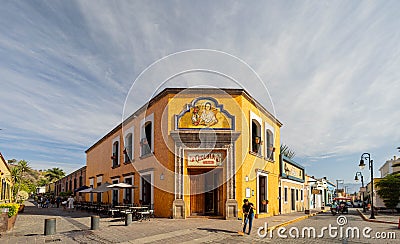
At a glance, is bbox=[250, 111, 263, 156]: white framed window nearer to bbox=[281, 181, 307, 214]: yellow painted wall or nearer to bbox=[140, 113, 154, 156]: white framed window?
bbox=[140, 113, 154, 156]: white framed window

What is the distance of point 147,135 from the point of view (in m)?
23.2

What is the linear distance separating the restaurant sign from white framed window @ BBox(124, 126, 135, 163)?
6.99 m

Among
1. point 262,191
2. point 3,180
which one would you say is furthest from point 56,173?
point 262,191

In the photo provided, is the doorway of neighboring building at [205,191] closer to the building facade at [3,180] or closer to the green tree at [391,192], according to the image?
the building facade at [3,180]

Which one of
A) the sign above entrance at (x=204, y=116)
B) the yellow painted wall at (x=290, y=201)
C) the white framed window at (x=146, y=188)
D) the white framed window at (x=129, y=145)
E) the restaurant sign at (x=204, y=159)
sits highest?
the sign above entrance at (x=204, y=116)

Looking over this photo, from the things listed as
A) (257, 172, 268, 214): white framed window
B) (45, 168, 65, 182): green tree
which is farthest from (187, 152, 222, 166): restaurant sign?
(45, 168, 65, 182): green tree

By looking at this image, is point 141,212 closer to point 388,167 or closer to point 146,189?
point 146,189

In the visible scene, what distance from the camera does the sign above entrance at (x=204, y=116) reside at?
19.5m

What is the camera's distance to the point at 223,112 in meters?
19.8

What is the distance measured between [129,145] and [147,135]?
13.1 ft

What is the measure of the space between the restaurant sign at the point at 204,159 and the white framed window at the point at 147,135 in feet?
10.3

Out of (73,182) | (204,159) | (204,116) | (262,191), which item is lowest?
(73,182)

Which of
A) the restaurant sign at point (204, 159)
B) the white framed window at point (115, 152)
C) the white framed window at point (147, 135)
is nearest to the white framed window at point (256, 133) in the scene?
the restaurant sign at point (204, 159)

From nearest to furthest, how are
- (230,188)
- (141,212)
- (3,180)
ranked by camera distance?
(141,212)
(230,188)
(3,180)
